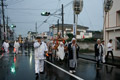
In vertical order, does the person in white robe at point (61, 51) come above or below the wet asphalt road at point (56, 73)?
above

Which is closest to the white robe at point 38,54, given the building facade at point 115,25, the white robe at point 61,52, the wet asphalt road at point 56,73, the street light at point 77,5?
the wet asphalt road at point 56,73

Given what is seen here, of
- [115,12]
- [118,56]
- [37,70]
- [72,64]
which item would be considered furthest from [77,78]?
[115,12]

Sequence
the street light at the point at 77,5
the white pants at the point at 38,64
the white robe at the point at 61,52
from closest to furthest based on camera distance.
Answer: the white pants at the point at 38,64, the street light at the point at 77,5, the white robe at the point at 61,52

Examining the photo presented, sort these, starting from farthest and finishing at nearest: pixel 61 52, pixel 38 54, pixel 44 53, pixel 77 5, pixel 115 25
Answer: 1. pixel 115 25
2. pixel 61 52
3. pixel 77 5
4. pixel 44 53
5. pixel 38 54

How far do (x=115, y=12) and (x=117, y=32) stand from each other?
6.64 feet

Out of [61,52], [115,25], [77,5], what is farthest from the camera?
[115,25]

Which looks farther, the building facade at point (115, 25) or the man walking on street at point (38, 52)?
the building facade at point (115, 25)

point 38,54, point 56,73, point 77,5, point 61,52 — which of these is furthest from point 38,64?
point 77,5

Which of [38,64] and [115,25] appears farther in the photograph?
[115,25]

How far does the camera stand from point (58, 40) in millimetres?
14859

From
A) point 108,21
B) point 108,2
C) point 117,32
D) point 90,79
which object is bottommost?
point 90,79

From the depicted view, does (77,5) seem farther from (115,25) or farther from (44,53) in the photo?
(44,53)

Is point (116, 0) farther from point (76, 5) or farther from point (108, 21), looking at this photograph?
point (76, 5)

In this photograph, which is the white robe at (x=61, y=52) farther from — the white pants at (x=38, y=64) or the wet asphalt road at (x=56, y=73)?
the white pants at (x=38, y=64)
